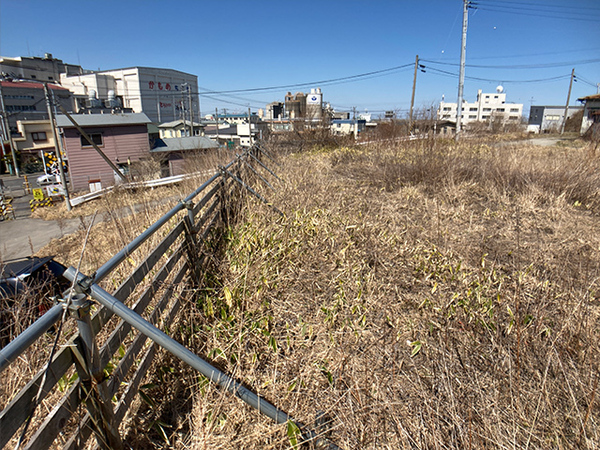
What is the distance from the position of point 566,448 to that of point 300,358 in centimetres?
160

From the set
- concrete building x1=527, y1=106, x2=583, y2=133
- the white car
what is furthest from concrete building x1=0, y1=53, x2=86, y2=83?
concrete building x1=527, y1=106, x2=583, y2=133

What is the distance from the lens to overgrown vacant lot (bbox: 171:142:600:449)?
6.46 feet

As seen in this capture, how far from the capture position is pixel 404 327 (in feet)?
9.26

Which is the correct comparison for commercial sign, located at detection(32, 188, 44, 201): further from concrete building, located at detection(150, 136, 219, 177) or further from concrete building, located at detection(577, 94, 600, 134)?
concrete building, located at detection(577, 94, 600, 134)

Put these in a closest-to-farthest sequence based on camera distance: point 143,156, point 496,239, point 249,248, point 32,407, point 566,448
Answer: point 32,407 < point 566,448 < point 249,248 < point 496,239 < point 143,156

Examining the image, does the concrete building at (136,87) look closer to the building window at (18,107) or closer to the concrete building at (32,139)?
the building window at (18,107)

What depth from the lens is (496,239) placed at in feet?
15.2

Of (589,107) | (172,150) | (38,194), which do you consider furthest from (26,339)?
(589,107)

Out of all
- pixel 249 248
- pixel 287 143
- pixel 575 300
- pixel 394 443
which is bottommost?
pixel 394 443

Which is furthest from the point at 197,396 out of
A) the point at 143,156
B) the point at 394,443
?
the point at 143,156

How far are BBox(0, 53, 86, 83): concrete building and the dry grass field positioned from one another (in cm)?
7698

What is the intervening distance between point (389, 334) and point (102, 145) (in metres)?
32.4

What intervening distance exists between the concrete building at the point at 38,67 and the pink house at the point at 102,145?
46.1 m

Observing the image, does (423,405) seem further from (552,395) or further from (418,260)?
(418,260)
